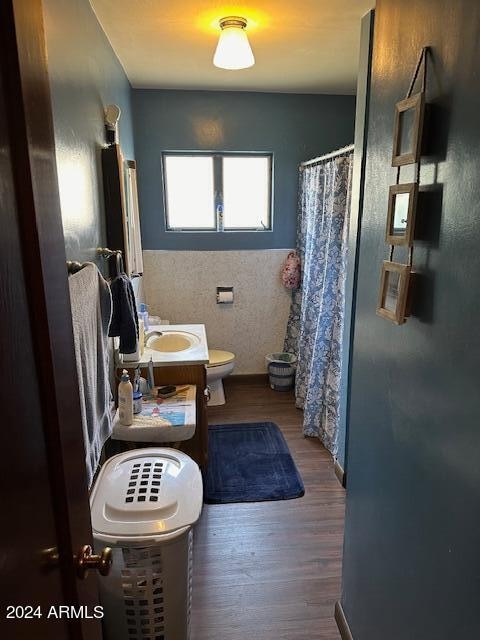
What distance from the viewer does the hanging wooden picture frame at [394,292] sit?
A: 1.06 meters

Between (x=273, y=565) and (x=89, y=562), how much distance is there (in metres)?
1.43

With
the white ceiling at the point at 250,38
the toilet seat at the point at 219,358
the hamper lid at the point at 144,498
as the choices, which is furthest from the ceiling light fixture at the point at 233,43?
the toilet seat at the point at 219,358

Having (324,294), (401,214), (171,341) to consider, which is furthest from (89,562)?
(324,294)

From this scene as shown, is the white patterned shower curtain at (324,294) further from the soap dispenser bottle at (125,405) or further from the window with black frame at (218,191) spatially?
the soap dispenser bottle at (125,405)

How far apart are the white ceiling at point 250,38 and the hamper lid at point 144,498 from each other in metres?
2.03

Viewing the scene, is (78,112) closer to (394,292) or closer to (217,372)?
(394,292)

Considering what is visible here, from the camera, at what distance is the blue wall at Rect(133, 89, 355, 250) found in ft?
11.5

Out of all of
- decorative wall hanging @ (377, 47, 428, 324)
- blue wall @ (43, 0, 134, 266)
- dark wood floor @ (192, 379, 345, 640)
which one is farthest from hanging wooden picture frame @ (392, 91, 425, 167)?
dark wood floor @ (192, 379, 345, 640)

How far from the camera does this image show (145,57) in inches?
106

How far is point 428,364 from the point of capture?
1.01 meters

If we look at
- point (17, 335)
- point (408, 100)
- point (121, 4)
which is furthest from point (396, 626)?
point (121, 4)

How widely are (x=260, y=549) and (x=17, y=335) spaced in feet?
6.24

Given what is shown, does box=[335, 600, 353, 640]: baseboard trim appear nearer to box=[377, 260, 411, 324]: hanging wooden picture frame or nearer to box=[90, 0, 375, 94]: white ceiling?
box=[377, 260, 411, 324]: hanging wooden picture frame

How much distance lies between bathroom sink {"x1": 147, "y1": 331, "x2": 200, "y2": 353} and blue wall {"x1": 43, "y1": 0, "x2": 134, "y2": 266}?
1036 mm
